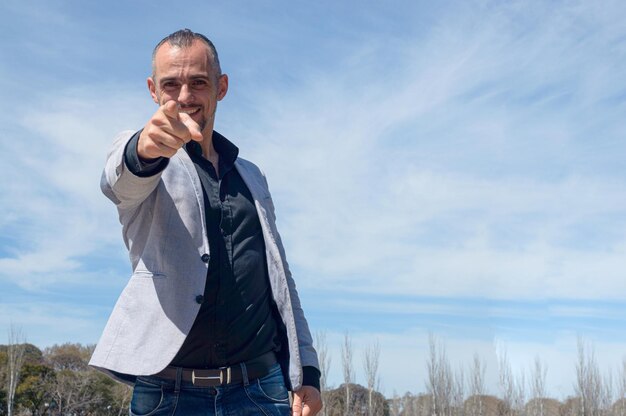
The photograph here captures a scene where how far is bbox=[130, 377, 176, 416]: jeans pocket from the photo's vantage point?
1620mm

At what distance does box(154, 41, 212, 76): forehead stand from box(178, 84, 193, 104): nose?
0.04 m

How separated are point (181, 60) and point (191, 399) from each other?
2.64 ft

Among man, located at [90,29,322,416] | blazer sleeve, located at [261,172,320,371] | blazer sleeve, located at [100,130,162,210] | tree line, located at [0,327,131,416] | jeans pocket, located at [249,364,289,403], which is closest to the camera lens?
blazer sleeve, located at [100,130,162,210]

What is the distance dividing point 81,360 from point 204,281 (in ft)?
87.7

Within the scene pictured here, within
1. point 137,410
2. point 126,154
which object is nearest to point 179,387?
point 137,410

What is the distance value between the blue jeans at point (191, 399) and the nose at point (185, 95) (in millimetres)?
658

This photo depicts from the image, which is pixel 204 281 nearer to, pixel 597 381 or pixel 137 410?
pixel 137 410

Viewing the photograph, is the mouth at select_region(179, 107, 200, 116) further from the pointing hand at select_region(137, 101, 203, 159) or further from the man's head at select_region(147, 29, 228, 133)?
the pointing hand at select_region(137, 101, 203, 159)

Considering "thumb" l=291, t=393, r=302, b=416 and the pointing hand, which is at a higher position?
the pointing hand

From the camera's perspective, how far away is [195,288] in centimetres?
160

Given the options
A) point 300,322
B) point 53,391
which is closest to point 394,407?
point 53,391

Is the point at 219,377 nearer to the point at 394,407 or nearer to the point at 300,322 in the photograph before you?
the point at 300,322

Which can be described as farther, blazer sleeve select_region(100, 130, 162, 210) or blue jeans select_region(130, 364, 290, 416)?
blue jeans select_region(130, 364, 290, 416)

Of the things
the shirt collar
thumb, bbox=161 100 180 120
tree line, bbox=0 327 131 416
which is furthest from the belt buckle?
tree line, bbox=0 327 131 416
